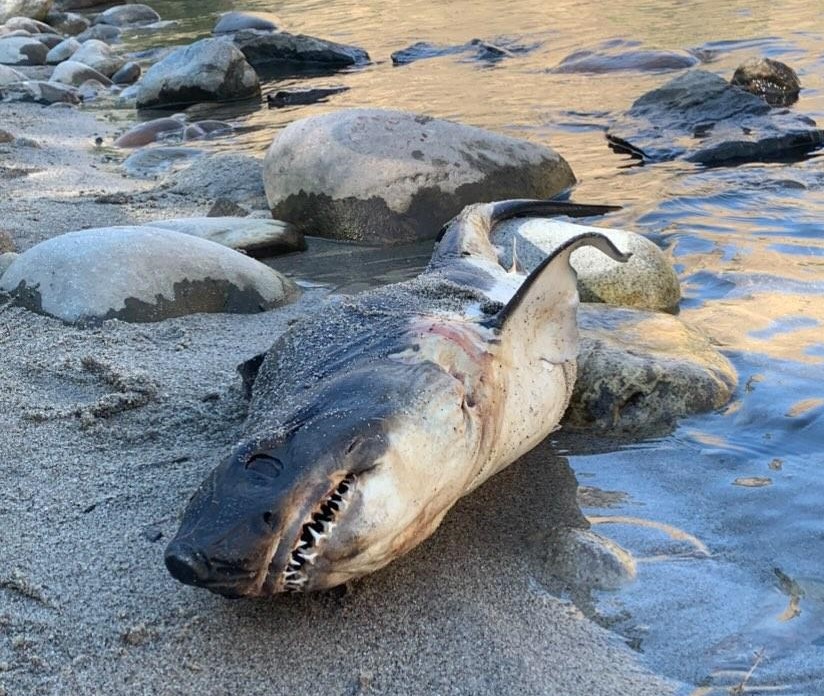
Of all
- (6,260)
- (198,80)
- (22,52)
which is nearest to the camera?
(6,260)

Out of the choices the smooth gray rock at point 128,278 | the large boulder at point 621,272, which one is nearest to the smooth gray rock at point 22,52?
the smooth gray rock at point 128,278

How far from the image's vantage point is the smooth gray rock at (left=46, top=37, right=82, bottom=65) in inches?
660

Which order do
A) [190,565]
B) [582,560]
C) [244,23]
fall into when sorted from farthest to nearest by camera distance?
[244,23]
[582,560]
[190,565]

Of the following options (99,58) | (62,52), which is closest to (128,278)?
(99,58)

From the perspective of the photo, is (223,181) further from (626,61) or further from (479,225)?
(626,61)

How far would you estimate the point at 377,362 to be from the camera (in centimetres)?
297

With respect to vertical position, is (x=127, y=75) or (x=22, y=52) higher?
(x=22, y=52)

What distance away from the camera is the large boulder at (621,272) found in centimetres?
520

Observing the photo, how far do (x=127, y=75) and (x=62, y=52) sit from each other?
2.60 metres

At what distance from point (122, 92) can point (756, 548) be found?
12548 mm

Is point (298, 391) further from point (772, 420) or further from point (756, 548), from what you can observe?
point (772, 420)

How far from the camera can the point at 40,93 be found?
13.5 metres

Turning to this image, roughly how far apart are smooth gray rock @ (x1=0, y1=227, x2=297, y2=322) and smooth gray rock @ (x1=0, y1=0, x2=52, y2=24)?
18.0 metres

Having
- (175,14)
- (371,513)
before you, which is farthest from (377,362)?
(175,14)
